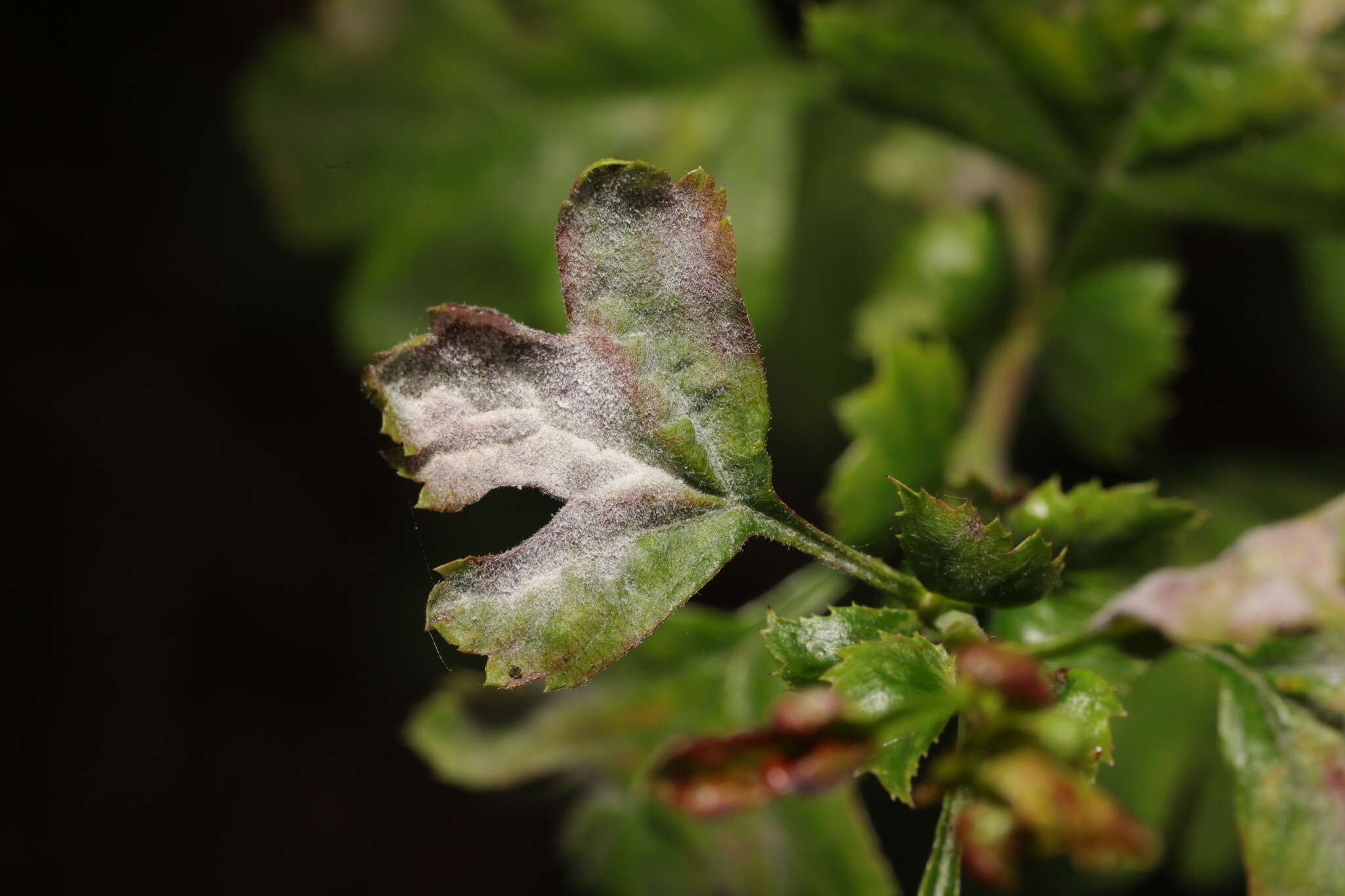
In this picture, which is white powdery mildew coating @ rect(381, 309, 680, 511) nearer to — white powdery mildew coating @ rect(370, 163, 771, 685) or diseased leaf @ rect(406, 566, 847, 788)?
white powdery mildew coating @ rect(370, 163, 771, 685)

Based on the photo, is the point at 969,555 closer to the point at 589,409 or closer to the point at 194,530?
the point at 589,409

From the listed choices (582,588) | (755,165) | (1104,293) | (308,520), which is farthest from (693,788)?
(308,520)

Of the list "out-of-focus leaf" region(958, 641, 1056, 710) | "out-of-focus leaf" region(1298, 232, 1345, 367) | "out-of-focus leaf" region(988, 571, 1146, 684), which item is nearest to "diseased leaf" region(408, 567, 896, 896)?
"out-of-focus leaf" region(988, 571, 1146, 684)

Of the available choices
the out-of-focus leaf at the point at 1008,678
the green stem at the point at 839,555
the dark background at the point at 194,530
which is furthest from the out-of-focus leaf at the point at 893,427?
the dark background at the point at 194,530

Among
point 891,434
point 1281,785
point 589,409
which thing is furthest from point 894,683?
point 891,434

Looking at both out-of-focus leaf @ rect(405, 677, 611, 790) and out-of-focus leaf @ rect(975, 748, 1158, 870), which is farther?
out-of-focus leaf @ rect(405, 677, 611, 790)

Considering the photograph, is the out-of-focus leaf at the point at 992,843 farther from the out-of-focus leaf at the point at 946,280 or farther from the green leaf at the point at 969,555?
the out-of-focus leaf at the point at 946,280

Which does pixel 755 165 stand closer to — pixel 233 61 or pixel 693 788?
pixel 233 61
